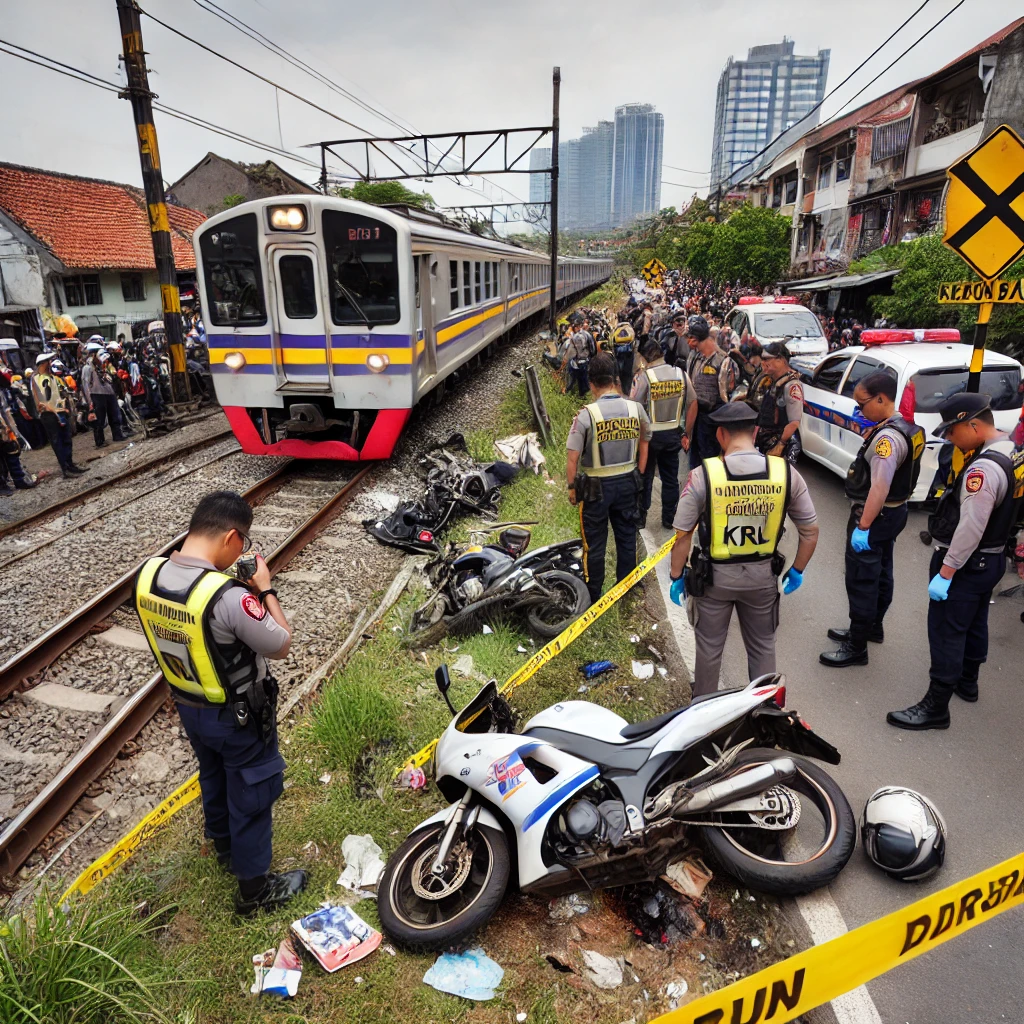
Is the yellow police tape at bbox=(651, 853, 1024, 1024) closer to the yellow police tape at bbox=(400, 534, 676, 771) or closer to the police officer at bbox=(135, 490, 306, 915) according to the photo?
the police officer at bbox=(135, 490, 306, 915)

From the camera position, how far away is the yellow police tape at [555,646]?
11.9 feet

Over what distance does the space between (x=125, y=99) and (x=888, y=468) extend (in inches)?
483

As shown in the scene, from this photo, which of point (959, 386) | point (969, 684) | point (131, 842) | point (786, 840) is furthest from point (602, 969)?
point (959, 386)

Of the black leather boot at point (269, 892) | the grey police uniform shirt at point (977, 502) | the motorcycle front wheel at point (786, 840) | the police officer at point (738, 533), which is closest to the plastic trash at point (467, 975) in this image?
the black leather boot at point (269, 892)

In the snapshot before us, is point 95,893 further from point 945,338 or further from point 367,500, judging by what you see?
point 945,338

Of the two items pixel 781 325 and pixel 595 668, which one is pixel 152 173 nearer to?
pixel 781 325

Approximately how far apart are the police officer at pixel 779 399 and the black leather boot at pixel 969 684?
2.77 metres

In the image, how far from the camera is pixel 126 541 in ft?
22.3

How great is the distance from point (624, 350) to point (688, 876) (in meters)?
10.3

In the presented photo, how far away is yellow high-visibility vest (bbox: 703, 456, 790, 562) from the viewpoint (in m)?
3.54

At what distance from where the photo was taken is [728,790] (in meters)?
2.62

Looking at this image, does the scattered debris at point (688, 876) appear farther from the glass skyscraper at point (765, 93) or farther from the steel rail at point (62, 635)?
the glass skyscraper at point (765, 93)

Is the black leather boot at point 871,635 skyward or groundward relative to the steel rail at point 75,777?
skyward

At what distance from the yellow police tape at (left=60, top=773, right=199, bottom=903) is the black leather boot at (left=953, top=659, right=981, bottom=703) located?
433 centimetres
